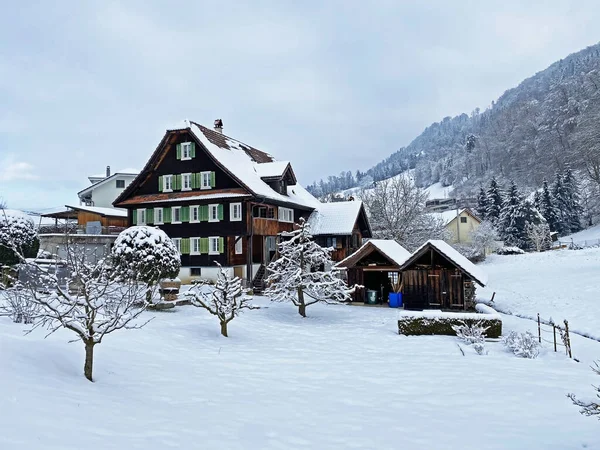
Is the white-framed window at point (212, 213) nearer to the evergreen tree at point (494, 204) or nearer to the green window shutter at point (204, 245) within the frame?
the green window shutter at point (204, 245)

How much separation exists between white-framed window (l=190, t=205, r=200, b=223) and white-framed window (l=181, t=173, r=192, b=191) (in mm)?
1464

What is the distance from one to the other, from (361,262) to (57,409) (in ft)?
73.7

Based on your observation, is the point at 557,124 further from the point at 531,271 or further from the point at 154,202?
the point at 154,202

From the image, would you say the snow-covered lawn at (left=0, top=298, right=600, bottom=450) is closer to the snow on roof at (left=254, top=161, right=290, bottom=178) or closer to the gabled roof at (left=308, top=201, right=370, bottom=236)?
the snow on roof at (left=254, top=161, right=290, bottom=178)

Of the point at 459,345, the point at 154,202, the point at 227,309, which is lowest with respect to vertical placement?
the point at 459,345

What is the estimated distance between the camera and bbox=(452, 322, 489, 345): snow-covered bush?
1575 cm

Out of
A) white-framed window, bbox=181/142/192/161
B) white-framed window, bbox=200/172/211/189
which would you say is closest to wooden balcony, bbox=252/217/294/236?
white-framed window, bbox=200/172/211/189

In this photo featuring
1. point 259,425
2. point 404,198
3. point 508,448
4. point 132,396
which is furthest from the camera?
point 404,198

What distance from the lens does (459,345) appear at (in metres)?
15.8

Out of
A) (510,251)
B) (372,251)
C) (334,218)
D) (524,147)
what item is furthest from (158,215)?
(524,147)

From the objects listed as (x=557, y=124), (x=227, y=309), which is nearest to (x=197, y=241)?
(x=227, y=309)

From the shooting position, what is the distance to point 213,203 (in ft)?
107

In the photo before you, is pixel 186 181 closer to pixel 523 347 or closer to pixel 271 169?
pixel 271 169

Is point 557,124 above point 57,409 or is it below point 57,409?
above
